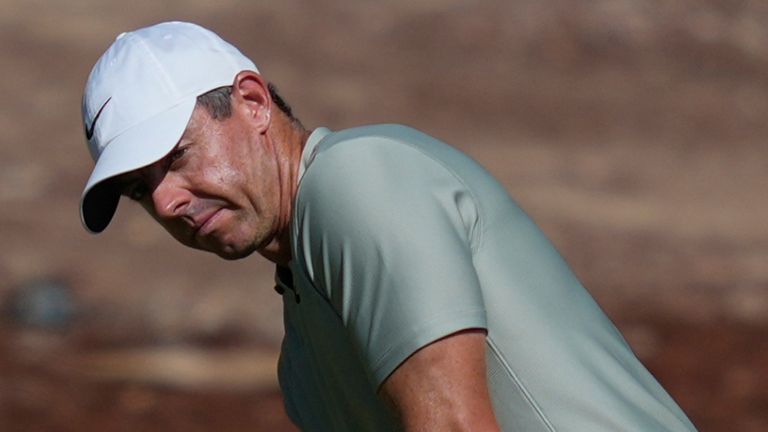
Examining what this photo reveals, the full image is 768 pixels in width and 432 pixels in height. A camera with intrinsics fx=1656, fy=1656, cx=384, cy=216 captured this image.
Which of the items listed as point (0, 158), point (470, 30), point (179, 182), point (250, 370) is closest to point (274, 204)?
point (179, 182)

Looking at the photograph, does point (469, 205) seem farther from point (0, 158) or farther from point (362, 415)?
point (0, 158)

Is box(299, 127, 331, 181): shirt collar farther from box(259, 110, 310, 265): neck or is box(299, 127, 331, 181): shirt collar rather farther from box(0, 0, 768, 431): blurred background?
box(0, 0, 768, 431): blurred background

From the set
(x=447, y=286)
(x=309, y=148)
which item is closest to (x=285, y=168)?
(x=309, y=148)

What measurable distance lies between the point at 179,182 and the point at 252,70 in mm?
292

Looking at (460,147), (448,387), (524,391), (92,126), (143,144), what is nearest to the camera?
(448,387)

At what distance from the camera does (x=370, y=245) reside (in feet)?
8.96

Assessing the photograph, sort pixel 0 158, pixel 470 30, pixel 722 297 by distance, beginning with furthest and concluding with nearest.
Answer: pixel 470 30 < pixel 0 158 < pixel 722 297

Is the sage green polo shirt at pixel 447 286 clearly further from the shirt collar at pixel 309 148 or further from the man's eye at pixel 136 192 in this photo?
the man's eye at pixel 136 192

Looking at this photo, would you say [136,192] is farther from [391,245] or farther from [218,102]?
[391,245]

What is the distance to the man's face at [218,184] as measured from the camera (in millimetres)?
3070

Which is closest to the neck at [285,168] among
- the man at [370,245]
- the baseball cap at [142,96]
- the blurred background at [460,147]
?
the man at [370,245]

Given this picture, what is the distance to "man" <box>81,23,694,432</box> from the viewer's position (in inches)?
107

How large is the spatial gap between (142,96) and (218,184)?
214 millimetres

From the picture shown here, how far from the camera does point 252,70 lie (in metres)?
3.23
